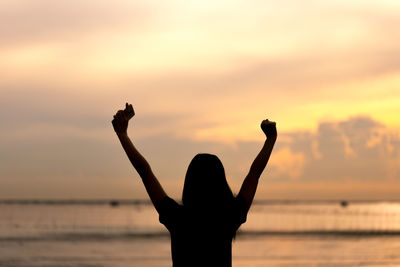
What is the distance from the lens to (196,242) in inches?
154

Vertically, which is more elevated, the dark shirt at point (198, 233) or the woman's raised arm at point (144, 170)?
the woman's raised arm at point (144, 170)

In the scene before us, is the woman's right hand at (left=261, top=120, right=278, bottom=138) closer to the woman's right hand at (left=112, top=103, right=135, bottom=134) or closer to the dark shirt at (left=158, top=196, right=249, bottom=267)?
the dark shirt at (left=158, top=196, right=249, bottom=267)

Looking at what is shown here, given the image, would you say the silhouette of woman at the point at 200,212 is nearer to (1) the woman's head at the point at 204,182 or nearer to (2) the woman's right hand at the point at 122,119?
(1) the woman's head at the point at 204,182

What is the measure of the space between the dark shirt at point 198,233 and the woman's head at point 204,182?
6cm

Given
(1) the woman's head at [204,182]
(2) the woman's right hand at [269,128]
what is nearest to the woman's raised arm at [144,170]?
(1) the woman's head at [204,182]

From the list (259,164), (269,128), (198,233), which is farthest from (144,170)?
(269,128)

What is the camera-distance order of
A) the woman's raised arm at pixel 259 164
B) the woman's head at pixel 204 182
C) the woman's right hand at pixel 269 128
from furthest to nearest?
1. the woman's right hand at pixel 269 128
2. the woman's raised arm at pixel 259 164
3. the woman's head at pixel 204 182

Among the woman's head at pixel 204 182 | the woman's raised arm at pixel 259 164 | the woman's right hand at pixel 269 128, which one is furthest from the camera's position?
the woman's right hand at pixel 269 128

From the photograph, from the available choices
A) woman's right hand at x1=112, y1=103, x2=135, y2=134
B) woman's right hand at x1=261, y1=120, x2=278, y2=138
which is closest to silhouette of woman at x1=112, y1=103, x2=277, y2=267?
woman's right hand at x1=112, y1=103, x2=135, y2=134

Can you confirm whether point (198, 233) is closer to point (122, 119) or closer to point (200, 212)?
point (200, 212)

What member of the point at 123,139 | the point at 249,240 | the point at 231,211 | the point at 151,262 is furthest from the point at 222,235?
the point at 249,240

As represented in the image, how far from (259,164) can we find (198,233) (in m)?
0.57

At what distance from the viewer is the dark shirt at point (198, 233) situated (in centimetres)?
388

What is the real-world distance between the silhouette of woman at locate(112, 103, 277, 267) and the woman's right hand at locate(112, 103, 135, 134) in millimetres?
180
